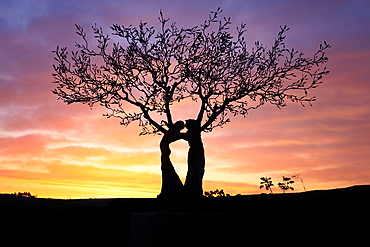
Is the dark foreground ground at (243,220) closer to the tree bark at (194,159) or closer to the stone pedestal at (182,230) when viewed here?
the stone pedestal at (182,230)

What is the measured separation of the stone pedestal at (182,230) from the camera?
10.2 meters

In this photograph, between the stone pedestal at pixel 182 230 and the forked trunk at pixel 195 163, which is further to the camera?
the forked trunk at pixel 195 163

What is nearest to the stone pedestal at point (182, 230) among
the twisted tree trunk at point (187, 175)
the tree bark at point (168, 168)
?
the twisted tree trunk at point (187, 175)

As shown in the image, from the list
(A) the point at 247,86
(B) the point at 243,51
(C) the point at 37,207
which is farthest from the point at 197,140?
(C) the point at 37,207

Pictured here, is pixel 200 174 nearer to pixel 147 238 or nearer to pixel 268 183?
pixel 147 238

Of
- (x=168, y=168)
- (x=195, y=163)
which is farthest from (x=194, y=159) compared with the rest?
(x=168, y=168)

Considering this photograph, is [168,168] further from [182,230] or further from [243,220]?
[243,220]

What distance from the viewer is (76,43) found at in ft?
42.2

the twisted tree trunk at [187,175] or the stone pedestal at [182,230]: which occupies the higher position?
the twisted tree trunk at [187,175]

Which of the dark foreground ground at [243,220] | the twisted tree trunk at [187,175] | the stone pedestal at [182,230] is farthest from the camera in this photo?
the dark foreground ground at [243,220]

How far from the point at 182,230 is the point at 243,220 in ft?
15.3

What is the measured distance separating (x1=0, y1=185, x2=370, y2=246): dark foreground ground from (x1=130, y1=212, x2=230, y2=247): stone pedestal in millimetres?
179

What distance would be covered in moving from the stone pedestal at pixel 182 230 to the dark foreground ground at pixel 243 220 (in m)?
0.18

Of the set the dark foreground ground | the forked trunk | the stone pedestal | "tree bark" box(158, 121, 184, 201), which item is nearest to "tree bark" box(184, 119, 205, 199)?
the forked trunk
